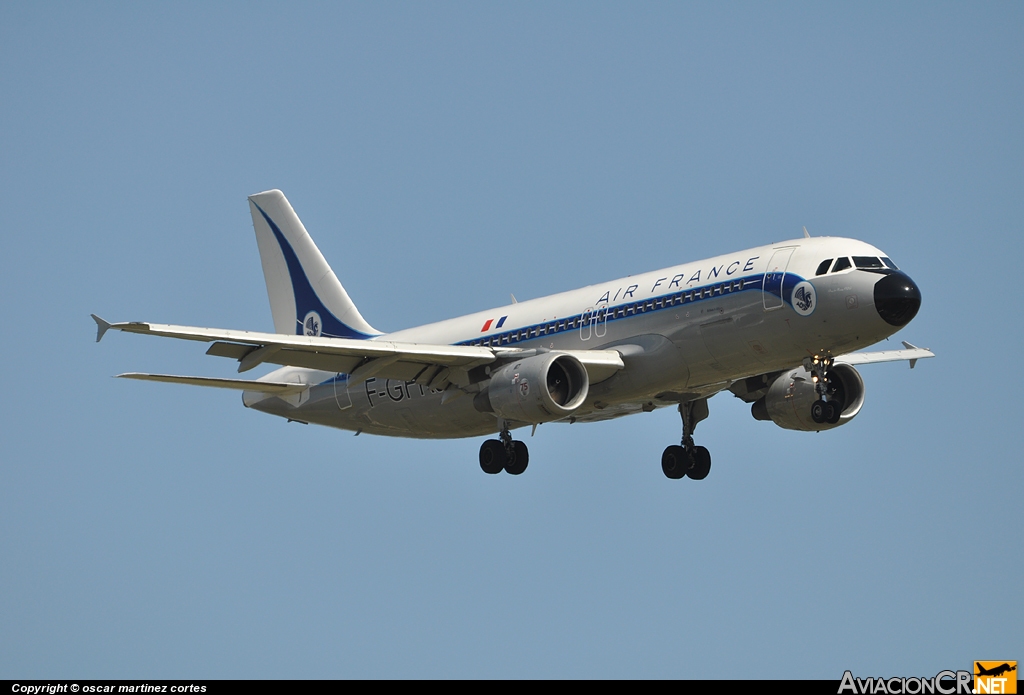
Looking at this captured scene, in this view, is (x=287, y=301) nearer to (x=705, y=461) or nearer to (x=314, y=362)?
(x=314, y=362)

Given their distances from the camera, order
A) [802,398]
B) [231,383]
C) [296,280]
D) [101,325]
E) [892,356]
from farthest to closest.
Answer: [296,280] < [892,356] < [231,383] < [802,398] < [101,325]

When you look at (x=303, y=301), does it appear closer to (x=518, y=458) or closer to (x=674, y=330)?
(x=518, y=458)

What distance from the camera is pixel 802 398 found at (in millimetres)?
45469

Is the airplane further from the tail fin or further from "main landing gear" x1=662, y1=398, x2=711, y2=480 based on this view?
the tail fin

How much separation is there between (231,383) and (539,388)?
35.8 feet

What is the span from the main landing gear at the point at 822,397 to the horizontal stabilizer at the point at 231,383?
642 inches

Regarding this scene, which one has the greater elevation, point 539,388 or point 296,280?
point 296,280

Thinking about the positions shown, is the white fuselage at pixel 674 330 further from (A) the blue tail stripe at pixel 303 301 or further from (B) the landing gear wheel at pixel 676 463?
(A) the blue tail stripe at pixel 303 301

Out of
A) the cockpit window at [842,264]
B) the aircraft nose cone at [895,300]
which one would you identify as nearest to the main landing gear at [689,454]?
the cockpit window at [842,264]

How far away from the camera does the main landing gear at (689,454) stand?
4812 cm

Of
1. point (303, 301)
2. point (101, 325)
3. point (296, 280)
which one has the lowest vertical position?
point (101, 325)

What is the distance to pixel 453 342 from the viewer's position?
155ft

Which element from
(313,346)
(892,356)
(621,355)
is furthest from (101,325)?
(892,356)

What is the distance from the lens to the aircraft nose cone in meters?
38.9
